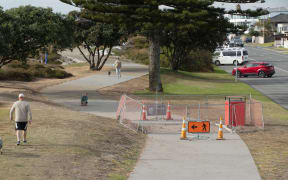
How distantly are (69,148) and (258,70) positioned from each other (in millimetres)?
40645

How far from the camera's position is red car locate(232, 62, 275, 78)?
53.1 meters

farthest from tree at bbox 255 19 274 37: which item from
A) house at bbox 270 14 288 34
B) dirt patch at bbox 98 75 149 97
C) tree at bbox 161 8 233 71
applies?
dirt patch at bbox 98 75 149 97

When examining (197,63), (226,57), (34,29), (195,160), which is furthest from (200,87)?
(226,57)

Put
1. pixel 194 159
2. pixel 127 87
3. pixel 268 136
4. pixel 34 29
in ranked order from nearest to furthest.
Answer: pixel 194 159 → pixel 268 136 → pixel 34 29 → pixel 127 87

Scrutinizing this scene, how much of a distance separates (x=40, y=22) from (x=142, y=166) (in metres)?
20.1

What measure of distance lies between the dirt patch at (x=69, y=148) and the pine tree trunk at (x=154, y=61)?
623 inches

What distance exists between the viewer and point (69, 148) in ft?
50.4

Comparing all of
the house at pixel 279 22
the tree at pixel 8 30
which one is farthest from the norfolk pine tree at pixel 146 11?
the house at pixel 279 22

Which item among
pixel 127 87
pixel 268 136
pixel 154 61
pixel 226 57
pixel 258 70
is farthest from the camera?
pixel 226 57

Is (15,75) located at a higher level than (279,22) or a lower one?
lower

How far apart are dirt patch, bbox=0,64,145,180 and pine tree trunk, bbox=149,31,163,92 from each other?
15.8 metres

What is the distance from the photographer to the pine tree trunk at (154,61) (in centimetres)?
3784

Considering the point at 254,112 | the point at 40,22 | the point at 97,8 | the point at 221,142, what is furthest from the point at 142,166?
the point at 97,8

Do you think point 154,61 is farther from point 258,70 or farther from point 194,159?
point 194,159
